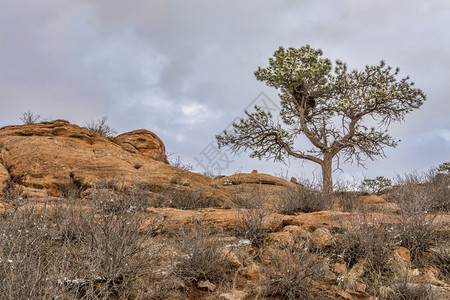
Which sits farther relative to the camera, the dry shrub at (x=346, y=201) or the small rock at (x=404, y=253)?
the dry shrub at (x=346, y=201)

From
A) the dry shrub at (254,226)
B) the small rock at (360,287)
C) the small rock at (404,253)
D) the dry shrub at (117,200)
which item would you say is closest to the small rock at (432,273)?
the small rock at (404,253)

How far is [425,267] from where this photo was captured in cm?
486

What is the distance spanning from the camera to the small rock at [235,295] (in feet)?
12.8

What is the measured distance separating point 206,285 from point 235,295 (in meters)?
0.44

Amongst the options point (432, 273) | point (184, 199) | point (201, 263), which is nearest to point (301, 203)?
point (184, 199)

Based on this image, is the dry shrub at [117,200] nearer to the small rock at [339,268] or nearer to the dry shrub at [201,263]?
the dry shrub at [201,263]

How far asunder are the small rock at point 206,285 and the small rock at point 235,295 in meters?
0.29

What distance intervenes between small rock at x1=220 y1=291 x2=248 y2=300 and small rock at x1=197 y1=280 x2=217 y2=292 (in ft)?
0.94

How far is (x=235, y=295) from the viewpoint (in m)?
3.94

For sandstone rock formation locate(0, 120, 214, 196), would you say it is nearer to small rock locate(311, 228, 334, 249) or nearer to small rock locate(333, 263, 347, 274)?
small rock locate(311, 228, 334, 249)

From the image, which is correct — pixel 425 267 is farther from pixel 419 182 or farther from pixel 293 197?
pixel 419 182

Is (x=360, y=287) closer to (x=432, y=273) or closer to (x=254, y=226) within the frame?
(x=432, y=273)

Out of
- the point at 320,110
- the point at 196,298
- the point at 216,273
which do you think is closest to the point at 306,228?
the point at 216,273

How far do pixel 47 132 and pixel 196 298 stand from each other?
12.3 meters
